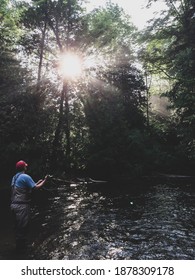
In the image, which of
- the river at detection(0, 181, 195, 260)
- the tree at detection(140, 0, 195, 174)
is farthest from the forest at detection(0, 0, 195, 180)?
the river at detection(0, 181, 195, 260)

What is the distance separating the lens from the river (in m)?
8.73

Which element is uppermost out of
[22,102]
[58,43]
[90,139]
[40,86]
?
[58,43]

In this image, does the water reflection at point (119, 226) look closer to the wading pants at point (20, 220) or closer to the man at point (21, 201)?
the wading pants at point (20, 220)

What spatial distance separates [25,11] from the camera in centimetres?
2859

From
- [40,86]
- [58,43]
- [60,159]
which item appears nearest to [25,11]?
[58,43]

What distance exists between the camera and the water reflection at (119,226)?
8.74 metres

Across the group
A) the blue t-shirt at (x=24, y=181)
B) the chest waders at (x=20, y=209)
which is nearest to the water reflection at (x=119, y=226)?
the chest waders at (x=20, y=209)

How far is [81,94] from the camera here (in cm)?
2980

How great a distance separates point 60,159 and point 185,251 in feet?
61.0

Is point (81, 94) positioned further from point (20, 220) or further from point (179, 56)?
point (20, 220)

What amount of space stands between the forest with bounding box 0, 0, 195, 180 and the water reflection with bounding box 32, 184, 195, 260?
7344mm

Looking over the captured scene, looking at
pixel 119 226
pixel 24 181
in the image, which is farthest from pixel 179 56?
pixel 24 181

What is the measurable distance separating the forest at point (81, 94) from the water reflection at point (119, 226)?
7.34 m
